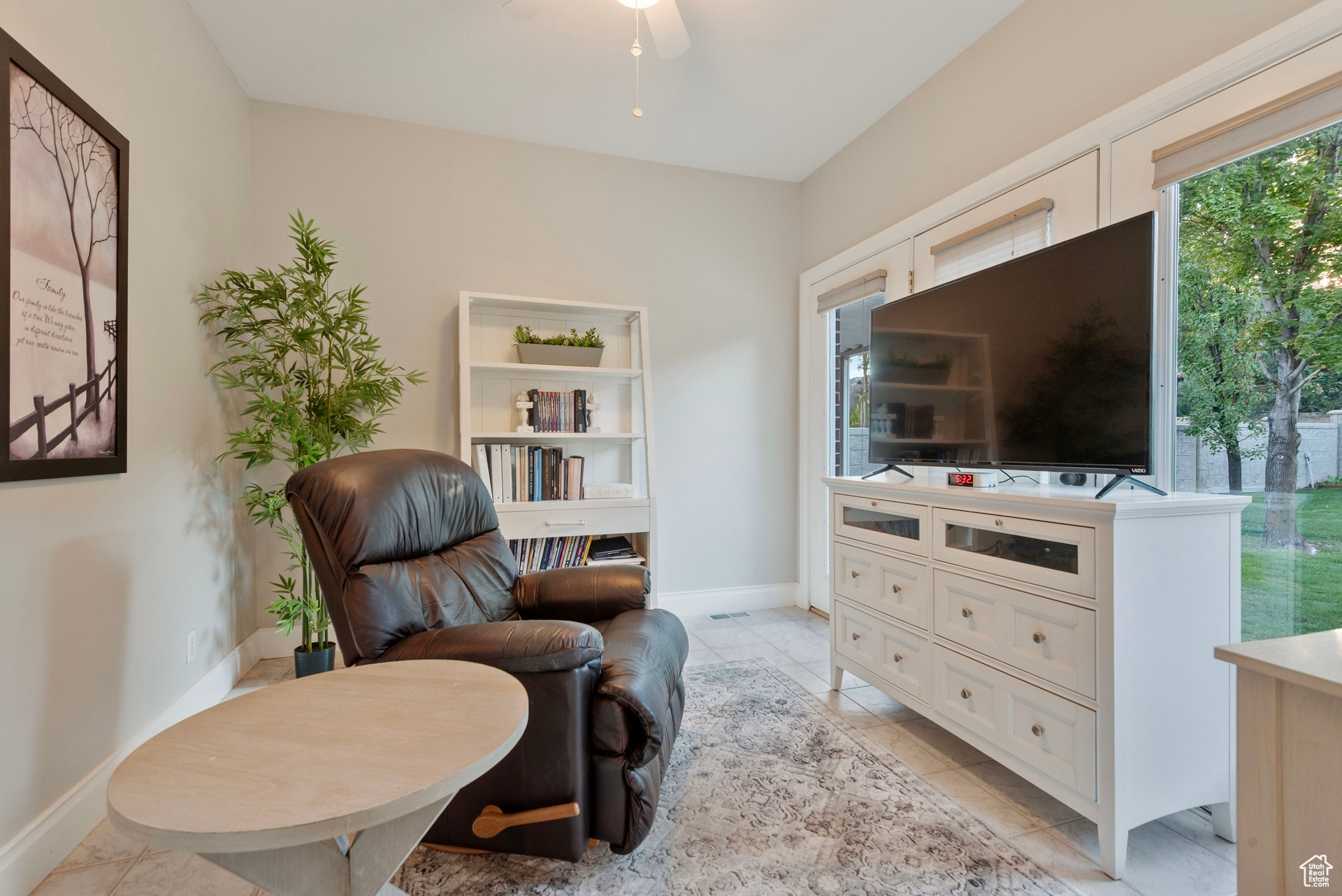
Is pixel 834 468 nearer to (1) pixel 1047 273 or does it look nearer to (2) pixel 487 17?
(1) pixel 1047 273

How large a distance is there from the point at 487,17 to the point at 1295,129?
8.58 feet

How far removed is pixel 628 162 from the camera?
3.68 m

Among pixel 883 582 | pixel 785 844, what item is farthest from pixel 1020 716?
pixel 785 844

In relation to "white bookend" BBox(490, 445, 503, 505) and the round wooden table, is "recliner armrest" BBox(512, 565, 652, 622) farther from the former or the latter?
"white bookend" BBox(490, 445, 503, 505)

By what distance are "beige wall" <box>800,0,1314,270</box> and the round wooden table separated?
2.55m

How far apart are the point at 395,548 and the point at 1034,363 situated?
1962mm

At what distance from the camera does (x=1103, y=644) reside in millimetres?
1524

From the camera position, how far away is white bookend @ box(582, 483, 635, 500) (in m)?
3.21

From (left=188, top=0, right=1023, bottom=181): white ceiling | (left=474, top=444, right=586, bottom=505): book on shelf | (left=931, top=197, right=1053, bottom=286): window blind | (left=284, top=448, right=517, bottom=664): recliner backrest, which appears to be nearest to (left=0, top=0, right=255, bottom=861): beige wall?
(left=188, top=0, right=1023, bottom=181): white ceiling

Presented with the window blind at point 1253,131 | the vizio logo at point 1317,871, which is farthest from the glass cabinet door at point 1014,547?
the window blind at point 1253,131

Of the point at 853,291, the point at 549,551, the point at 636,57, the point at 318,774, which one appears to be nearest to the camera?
the point at 318,774

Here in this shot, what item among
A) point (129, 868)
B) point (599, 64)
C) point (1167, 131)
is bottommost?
point (129, 868)

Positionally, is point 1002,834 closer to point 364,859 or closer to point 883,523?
point 883,523

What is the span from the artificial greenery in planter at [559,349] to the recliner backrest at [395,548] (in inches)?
47.7
